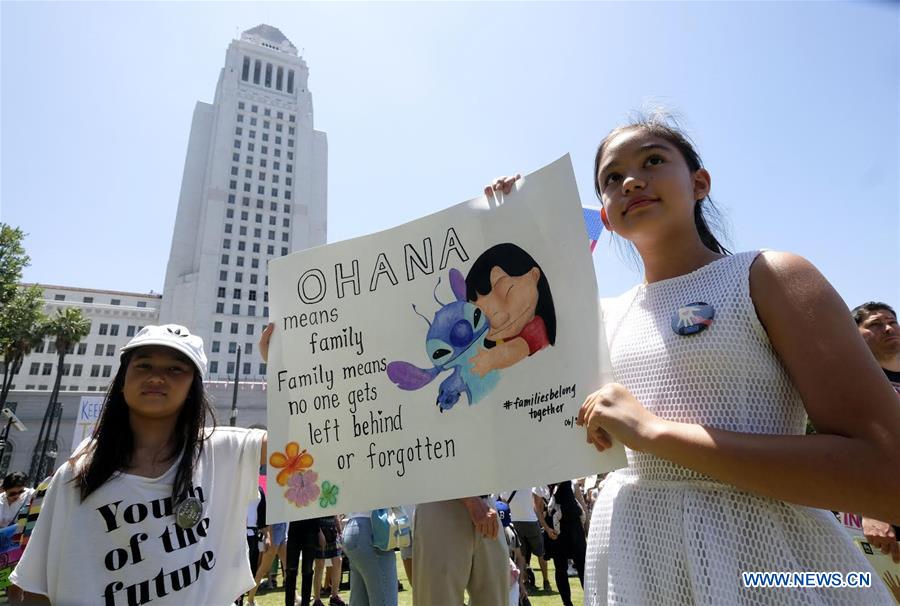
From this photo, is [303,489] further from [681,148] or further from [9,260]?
[9,260]

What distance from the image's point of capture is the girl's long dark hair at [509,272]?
1.78 m

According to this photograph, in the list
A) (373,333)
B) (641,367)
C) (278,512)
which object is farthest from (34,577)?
(641,367)

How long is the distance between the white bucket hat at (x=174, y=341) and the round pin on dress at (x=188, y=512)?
549 millimetres

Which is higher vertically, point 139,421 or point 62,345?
point 62,345

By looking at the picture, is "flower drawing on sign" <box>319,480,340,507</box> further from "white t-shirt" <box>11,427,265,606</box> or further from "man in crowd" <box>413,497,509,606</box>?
"man in crowd" <box>413,497,509,606</box>

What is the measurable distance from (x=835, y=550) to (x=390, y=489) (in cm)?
141

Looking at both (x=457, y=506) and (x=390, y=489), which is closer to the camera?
(x=390, y=489)

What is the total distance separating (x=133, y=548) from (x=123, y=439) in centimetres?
47

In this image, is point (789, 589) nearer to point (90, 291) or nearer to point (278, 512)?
point (278, 512)

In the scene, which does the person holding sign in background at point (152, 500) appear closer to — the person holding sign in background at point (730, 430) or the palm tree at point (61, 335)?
the person holding sign in background at point (730, 430)

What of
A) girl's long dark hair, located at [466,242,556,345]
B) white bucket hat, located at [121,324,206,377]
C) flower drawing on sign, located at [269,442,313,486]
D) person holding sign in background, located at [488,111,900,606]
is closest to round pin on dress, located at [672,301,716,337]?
person holding sign in background, located at [488,111,900,606]

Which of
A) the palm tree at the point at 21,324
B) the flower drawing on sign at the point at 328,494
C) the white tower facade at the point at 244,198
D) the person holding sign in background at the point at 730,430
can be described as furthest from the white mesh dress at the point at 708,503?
the white tower facade at the point at 244,198

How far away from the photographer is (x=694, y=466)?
3.78 ft

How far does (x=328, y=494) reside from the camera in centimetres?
205
